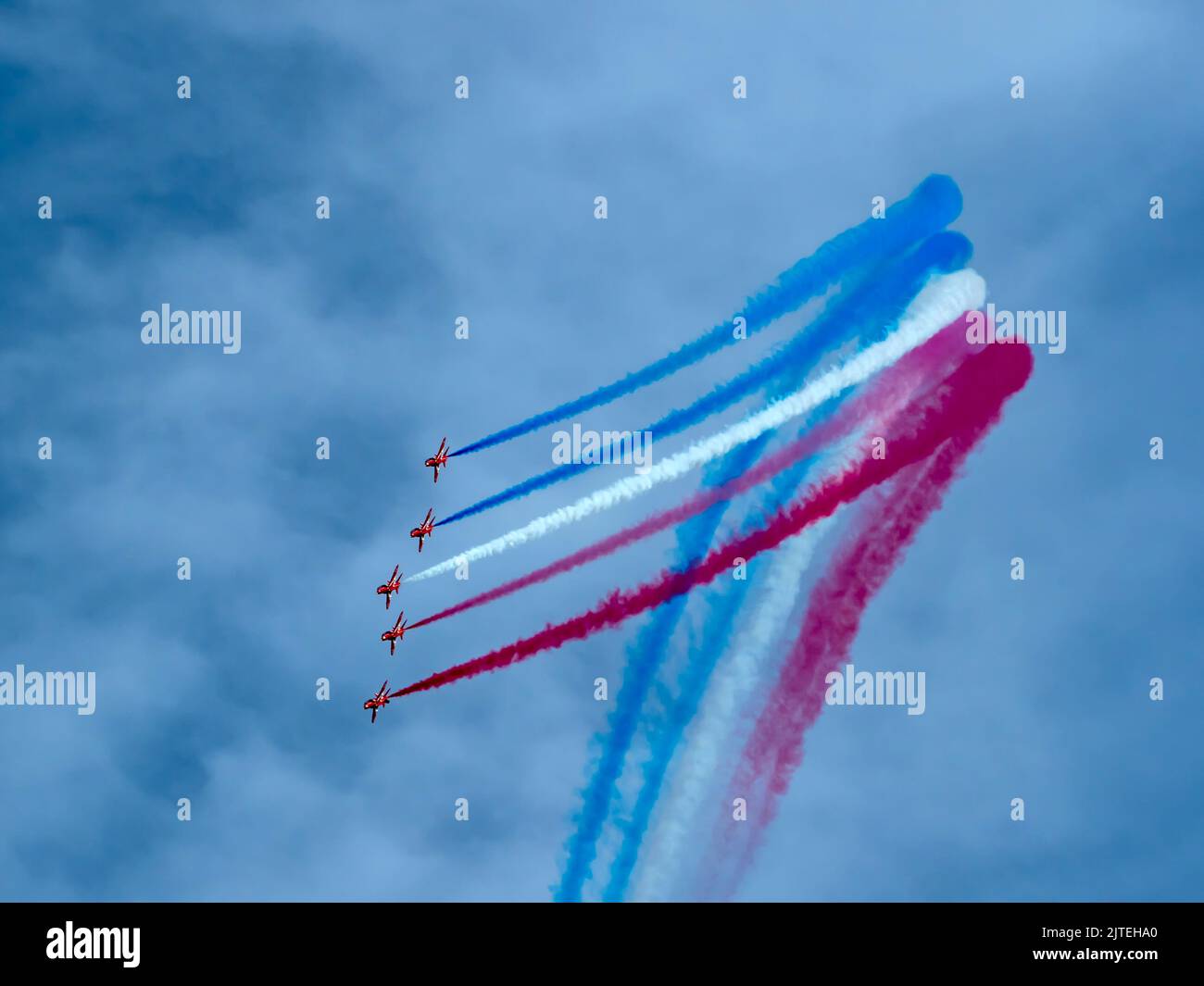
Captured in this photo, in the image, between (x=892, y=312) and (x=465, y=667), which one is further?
(x=465, y=667)

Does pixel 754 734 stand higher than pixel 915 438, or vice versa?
pixel 915 438
